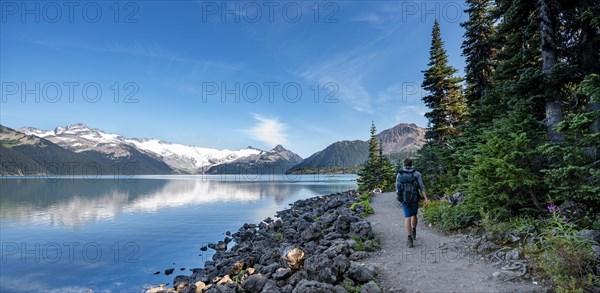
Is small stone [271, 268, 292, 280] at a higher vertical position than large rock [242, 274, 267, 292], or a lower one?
A: higher

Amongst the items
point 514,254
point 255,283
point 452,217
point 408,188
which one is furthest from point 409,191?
point 255,283

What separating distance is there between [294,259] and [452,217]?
6776 mm

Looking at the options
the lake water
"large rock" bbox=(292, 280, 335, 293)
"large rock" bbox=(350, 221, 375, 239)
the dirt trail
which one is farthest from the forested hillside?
the lake water

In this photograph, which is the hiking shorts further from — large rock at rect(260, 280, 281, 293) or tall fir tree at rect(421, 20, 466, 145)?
tall fir tree at rect(421, 20, 466, 145)

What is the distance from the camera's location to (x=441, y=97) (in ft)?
84.6

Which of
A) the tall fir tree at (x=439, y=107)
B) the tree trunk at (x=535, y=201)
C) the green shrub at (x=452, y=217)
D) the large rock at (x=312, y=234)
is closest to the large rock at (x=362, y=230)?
the large rock at (x=312, y=234)

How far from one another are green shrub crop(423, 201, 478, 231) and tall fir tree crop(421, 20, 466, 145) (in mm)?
13510

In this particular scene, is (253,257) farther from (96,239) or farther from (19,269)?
(96,239)

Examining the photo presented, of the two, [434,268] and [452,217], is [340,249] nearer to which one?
[434,268]

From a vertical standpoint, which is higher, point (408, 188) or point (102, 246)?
point (408, 188)

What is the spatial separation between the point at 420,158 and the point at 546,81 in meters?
14.6

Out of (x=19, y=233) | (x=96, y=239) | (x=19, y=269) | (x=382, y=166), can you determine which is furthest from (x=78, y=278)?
(x=382, y=166)

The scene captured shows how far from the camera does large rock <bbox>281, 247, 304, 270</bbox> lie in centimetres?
821

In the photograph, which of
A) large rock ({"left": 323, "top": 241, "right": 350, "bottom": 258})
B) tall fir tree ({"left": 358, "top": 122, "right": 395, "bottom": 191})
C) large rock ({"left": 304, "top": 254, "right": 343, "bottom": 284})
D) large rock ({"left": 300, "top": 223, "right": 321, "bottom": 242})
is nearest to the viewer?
large rock ({"left": 304, "top": 254, "right": 343, "bottom": 284})
